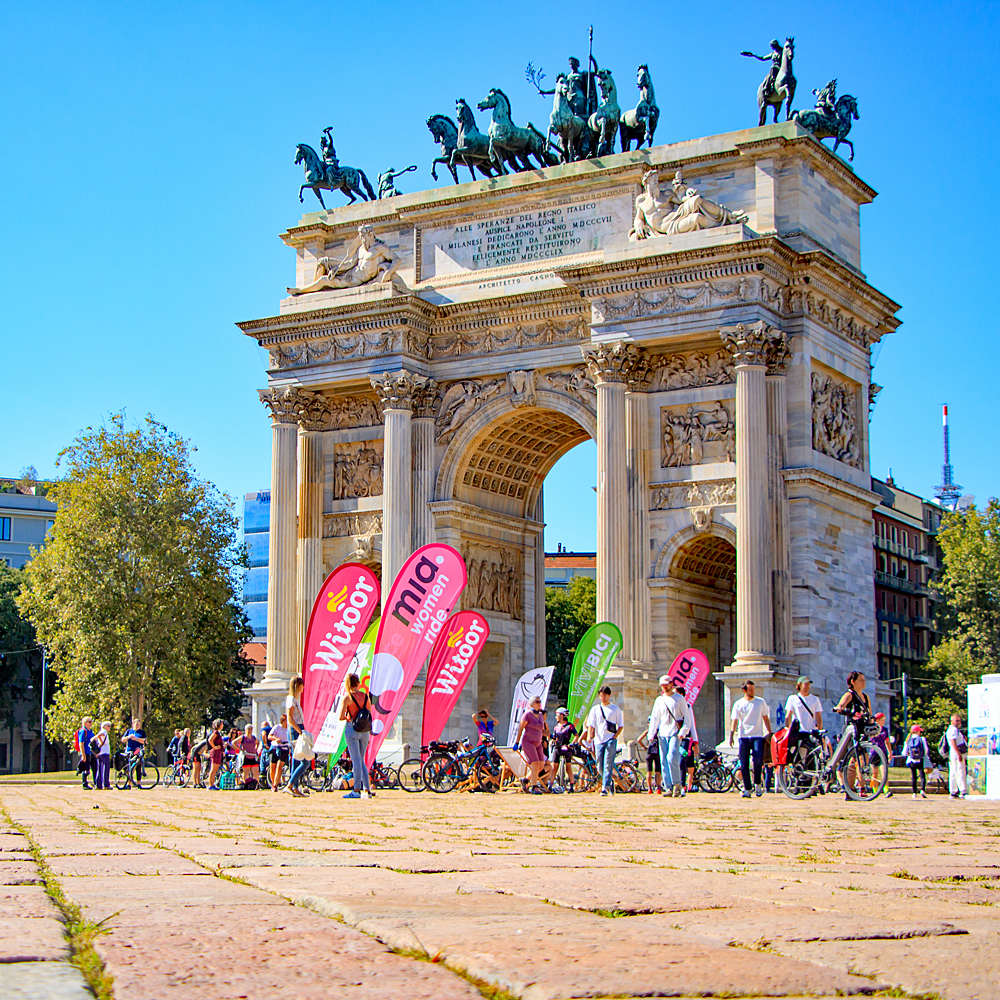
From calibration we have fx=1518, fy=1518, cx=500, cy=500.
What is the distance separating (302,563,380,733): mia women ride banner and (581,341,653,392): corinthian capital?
44.3 feet

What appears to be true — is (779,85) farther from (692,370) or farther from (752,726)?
(752,726)

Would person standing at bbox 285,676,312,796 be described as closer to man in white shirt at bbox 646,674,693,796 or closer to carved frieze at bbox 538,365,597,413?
man in white shirt at bbox 646,674,693,796

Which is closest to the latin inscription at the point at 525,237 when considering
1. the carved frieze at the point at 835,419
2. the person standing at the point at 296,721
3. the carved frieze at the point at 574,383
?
the carved frieze at the point at 574,383

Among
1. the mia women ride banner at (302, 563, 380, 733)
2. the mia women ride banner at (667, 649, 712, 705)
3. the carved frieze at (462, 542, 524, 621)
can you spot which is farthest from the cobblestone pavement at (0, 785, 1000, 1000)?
the carved frieze at (462, 542, 524, 621)

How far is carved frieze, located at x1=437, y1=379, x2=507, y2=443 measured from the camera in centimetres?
3959

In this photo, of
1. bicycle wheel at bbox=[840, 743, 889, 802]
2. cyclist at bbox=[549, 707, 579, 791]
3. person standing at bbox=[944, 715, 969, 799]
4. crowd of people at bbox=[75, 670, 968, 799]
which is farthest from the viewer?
cyclist at bbox=[549, 707, 579, 791]

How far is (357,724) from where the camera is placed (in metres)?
20.7

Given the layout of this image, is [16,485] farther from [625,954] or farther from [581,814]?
[625,954]

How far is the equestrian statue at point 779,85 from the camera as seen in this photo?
→ 3769 cm

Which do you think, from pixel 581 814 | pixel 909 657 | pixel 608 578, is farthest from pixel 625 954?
pixel 909 657

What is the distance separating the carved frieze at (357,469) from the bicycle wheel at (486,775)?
1567 cm

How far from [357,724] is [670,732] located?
5.42 m

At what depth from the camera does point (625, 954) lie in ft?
14.4

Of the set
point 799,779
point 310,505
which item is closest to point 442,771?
point 799,779
